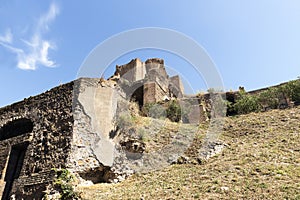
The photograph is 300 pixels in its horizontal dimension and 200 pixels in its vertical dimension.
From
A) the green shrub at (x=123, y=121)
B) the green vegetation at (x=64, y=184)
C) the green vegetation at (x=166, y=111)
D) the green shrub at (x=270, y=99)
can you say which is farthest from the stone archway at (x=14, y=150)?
the green shrub at (x=270, y=99)

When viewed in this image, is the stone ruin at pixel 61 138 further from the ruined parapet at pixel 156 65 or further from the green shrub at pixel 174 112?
the ruined parapet at pixel 156 65

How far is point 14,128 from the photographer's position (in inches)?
555

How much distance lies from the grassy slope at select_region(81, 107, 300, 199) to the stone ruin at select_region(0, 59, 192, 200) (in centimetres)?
134

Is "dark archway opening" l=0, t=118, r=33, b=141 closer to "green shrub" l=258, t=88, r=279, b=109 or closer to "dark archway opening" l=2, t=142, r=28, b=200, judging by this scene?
"dark archway opening" l=2, t=142, r=28, b=200

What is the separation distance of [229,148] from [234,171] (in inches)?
114

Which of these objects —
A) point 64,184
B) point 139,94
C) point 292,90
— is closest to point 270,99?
point 292,90

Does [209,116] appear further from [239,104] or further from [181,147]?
[181,147]

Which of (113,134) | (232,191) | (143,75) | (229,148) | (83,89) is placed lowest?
(232,191)

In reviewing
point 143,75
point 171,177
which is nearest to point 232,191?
point 171,177

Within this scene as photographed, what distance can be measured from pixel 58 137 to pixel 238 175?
7.47 meters

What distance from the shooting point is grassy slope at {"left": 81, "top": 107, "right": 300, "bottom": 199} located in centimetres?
744

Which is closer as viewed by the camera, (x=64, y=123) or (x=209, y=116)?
(x=64, y=123)

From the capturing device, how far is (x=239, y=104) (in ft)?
58.5

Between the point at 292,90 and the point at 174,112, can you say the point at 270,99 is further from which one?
the point at 174,112
